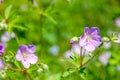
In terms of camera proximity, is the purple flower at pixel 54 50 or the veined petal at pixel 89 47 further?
the purple flower at pixel 54 50

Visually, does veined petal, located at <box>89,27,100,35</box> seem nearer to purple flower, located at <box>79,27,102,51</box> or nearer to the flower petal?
purple flower, located at <box>79,27,102,51</box>

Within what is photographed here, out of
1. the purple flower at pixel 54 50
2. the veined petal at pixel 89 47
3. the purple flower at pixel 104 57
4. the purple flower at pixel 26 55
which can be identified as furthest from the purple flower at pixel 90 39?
the purple flower at pixel 54 50

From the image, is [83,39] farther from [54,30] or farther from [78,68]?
[54,30]

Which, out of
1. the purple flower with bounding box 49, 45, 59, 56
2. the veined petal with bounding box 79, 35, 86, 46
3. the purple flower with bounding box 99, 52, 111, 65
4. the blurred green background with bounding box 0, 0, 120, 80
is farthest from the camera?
the purple flower with bounding box 49, 45, 59, 56

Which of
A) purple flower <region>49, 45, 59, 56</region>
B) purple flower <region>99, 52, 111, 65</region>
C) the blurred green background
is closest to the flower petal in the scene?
the blurred green background

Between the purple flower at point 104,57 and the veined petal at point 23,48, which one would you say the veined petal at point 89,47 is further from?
the purple flower at point 104,57

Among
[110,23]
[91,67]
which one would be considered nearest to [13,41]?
[91,67]

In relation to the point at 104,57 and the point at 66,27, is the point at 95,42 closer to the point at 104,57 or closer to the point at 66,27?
the point at 104,57
